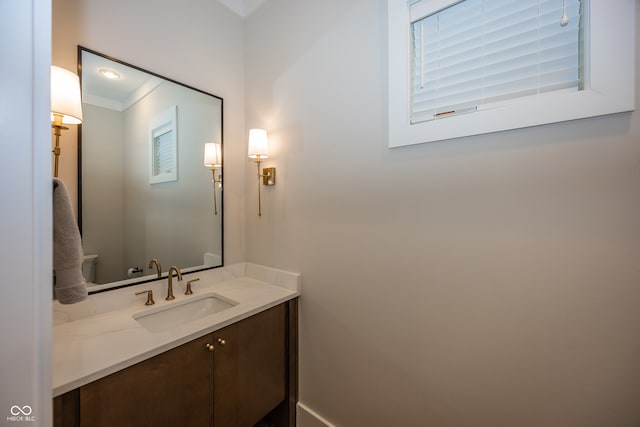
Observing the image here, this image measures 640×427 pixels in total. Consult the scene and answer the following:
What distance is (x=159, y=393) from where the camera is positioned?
3.15 feet

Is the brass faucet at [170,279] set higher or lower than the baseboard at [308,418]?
higher

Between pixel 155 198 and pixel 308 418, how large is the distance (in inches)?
62.4

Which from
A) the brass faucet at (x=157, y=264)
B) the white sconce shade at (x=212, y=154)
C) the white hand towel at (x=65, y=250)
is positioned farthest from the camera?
the white sconce shade at (x=212, y=154)

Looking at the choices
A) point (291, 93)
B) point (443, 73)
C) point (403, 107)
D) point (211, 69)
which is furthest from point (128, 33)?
point (443, 73)

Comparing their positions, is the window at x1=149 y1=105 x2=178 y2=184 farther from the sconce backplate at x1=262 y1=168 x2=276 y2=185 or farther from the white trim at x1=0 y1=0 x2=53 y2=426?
the white trim at x1=0 y1=0 x2=53 y2=426

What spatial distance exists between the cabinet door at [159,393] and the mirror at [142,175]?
57cm

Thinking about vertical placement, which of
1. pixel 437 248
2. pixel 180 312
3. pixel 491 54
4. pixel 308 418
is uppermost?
pixel 491 54

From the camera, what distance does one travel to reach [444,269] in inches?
41.6

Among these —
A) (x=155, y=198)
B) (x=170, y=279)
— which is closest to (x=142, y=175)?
(x=155, y=198)

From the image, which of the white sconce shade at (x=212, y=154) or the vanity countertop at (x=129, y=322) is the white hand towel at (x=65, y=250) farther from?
the white sconce shade at (x=212, y=154)

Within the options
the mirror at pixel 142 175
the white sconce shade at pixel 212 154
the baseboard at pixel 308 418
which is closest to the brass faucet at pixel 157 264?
the mirror at pixel 142 175

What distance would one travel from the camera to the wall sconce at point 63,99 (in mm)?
962

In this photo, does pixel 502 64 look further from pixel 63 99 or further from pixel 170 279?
pixel 170 279

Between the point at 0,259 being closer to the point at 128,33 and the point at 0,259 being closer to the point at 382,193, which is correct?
the point at 382,193
